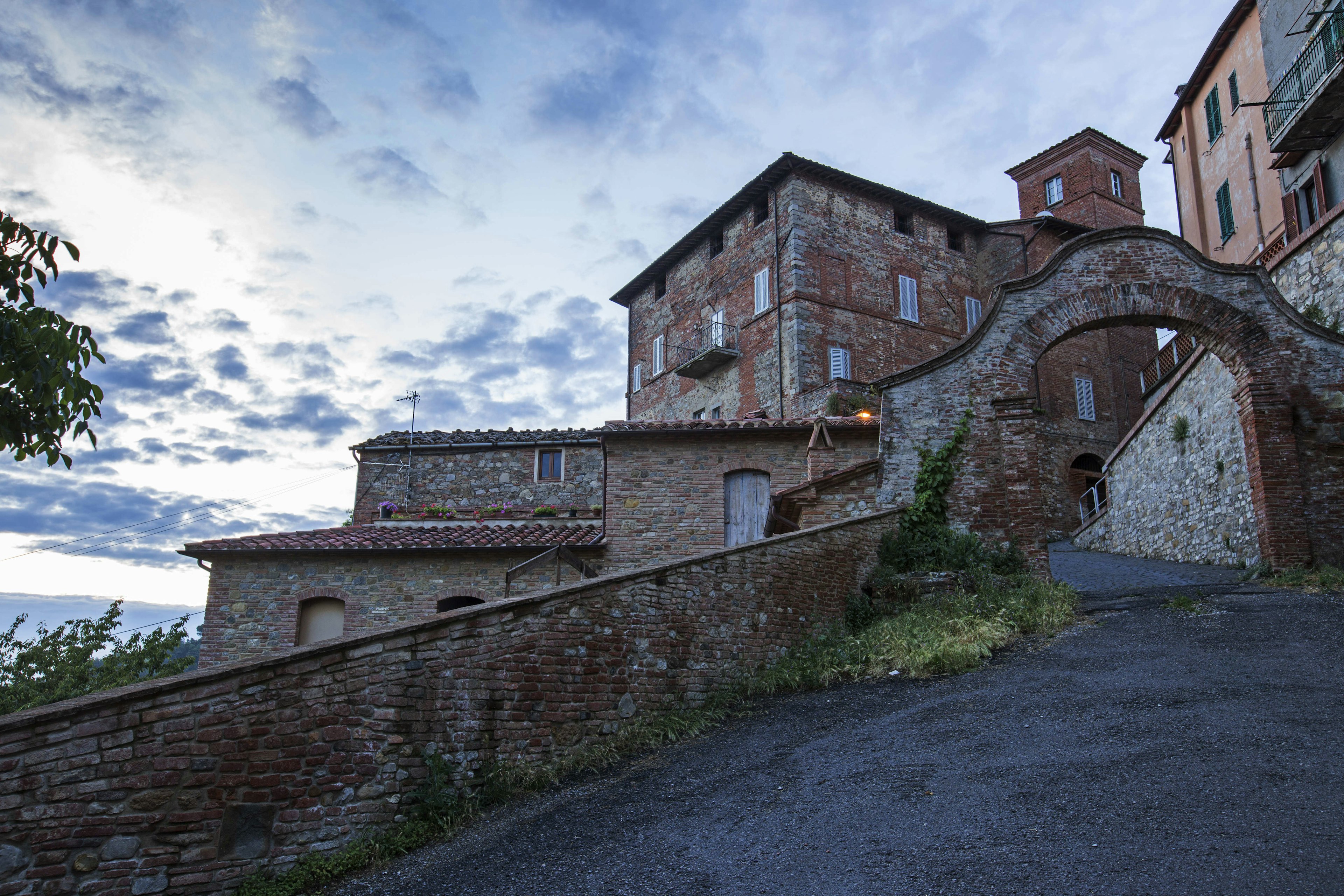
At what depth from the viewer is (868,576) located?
459 inches

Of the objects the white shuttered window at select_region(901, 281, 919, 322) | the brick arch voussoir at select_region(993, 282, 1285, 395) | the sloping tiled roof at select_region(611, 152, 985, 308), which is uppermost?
the sloping tiled roof at select_region(611, 152, 985, 308)

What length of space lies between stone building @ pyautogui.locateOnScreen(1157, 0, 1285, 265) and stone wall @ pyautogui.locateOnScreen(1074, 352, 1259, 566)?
4711 millimetres

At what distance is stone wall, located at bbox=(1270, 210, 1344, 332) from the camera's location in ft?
44.5

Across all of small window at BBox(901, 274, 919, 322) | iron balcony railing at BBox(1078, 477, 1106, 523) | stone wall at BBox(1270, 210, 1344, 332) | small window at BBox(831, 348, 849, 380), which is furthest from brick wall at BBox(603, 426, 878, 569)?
small window at BBox(901, 274, 919, 322)

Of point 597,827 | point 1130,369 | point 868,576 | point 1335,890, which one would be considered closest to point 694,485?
point 868,576

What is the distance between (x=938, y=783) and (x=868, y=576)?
571 centimetres

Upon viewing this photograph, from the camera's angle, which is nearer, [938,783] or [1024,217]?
[938,783]

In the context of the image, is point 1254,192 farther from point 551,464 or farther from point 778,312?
point 551,464

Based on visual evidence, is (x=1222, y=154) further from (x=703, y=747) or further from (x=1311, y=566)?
(x=703, y=747)

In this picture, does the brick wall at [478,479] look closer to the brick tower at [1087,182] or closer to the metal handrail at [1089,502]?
the metal handrail at [1089,502]

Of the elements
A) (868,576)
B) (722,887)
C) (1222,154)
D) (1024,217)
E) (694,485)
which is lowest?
(722,887)

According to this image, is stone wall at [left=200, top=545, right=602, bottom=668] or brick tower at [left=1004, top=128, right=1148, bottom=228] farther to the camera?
brick tower at [left=1004, top=128, right=1148, bottom=228]

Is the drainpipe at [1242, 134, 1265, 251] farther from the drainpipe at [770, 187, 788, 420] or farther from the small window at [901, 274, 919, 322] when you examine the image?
the drainpipe at [770, 187, 788, 420]

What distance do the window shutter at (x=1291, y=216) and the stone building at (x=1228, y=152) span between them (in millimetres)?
496
